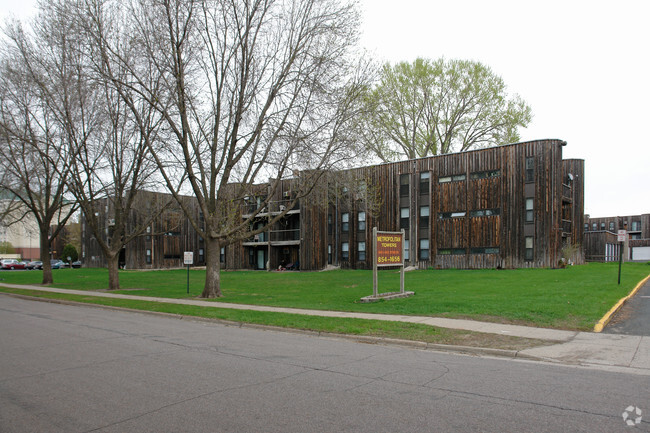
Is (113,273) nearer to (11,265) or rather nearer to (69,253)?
(11,265)

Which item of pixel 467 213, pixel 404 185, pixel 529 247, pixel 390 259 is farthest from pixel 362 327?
pixel 404 185

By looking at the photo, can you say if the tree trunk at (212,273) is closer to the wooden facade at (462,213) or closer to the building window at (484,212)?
the wooden facade at (462,213)

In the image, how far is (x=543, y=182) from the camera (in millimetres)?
33625

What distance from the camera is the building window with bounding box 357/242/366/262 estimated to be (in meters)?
41.9

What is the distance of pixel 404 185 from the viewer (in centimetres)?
3984

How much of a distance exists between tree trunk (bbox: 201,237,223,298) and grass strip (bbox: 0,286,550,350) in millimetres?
3279

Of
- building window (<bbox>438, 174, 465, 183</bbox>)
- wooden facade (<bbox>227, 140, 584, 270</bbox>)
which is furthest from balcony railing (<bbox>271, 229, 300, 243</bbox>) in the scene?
building window (<bbox>438, 174, 465, 183</bbox>)

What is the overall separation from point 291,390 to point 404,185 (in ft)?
113

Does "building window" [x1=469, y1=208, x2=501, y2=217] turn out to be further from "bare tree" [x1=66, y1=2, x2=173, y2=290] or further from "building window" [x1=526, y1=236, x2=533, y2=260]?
"bare tree" [x1=66, y1=2, x2=173, y2=290]

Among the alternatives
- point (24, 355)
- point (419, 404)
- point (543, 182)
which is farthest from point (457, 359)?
point (543, 182)

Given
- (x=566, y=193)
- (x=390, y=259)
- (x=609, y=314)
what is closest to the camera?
(x=609, y=314)

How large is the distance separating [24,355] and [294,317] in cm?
671

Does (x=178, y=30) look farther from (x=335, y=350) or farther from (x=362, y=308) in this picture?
(x=335, y=350)

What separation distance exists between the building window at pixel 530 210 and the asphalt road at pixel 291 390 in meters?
27.8
